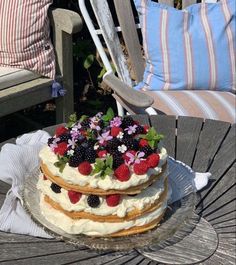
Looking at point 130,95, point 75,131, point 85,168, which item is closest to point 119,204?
point 85,168

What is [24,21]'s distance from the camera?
2.95 metres

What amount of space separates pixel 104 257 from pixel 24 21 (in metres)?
1.76

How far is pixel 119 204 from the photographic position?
148 centimetres

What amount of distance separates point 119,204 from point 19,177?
392 mm

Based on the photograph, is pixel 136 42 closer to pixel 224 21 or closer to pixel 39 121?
pixel 224 21

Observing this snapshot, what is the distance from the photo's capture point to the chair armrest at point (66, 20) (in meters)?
2.88

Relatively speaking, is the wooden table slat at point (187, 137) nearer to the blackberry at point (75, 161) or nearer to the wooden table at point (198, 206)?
the wooden table at point (198, 206)

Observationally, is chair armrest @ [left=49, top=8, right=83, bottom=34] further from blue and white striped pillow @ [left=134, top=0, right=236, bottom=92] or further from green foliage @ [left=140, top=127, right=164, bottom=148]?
green foliage @ [left=140, top=127, right=164, bottom=148]

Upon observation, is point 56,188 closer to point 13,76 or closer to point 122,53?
point 13,76

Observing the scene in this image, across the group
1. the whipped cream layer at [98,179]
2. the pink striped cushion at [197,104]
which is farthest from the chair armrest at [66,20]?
the whipped cream layer at [98,179]

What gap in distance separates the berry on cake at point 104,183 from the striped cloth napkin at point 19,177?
2.6 inches

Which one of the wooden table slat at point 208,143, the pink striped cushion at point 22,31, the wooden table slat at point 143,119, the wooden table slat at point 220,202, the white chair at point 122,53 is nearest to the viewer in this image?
the wooden table slat at point 220,202

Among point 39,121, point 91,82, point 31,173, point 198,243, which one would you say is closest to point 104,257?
point 198,243

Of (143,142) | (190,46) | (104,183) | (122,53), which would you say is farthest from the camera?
(122,53)
